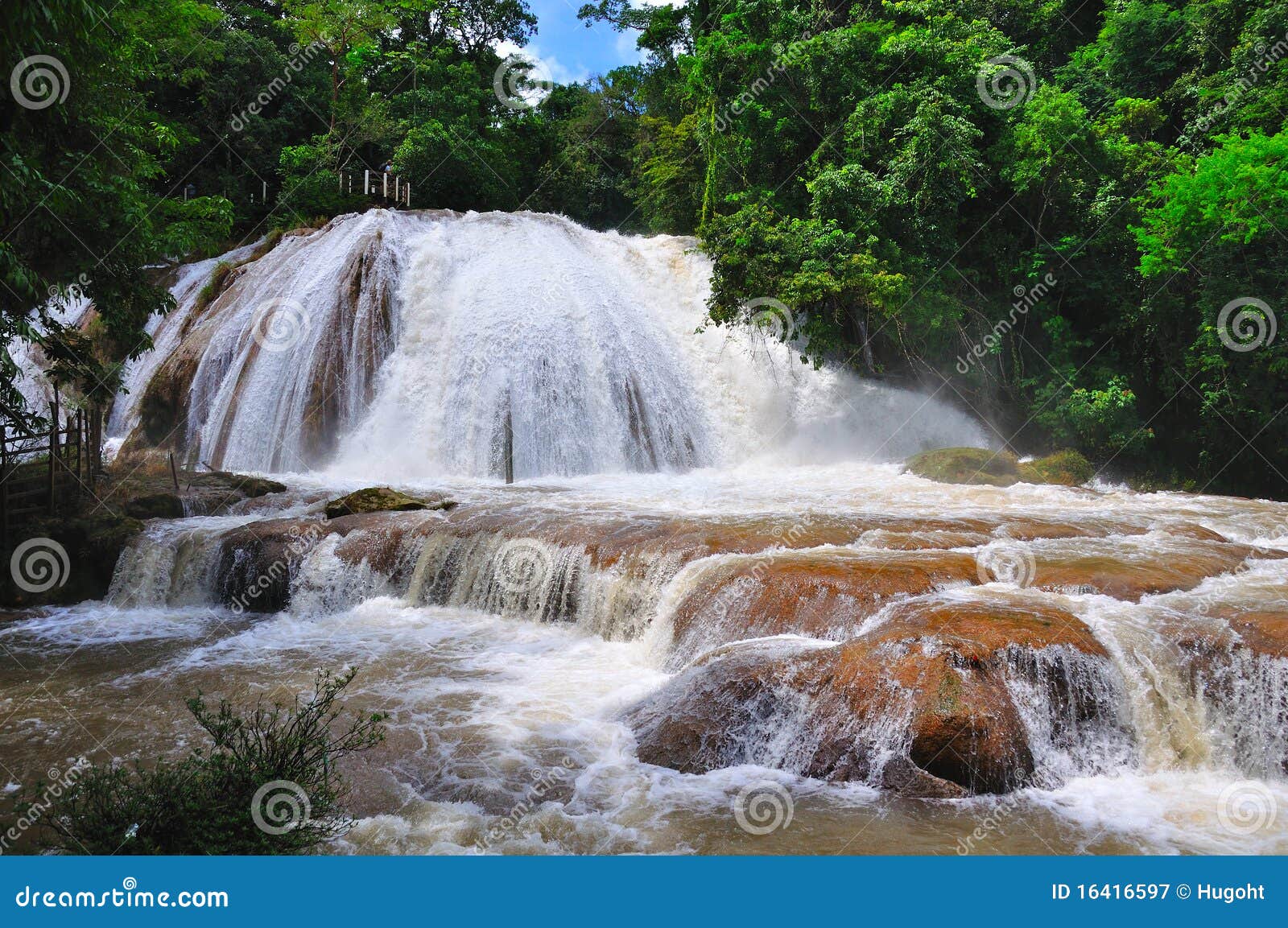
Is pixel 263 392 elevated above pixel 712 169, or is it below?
below

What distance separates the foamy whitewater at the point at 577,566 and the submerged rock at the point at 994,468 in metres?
0.76

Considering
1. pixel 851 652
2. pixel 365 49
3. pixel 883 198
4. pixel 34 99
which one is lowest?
pixel 851 652

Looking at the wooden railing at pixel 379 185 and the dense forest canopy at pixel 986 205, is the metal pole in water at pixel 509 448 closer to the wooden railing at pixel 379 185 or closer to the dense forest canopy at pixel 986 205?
the dense forest canopy at pixel 986 205

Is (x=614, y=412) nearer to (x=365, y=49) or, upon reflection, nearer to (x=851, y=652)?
(x=851, y=652)

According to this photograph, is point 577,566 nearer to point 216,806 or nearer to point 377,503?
point 377,503

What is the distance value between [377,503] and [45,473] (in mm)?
5021

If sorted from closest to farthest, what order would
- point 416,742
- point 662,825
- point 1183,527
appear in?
point 662,825 < point 416,742 < point 1183,527

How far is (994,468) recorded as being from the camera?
15742 millimetres

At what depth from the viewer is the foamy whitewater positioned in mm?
5512

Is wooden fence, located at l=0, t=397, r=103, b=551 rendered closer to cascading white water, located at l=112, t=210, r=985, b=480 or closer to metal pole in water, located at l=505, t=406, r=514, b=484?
cascading white water, located at l=112, t=210, r=985, b=480

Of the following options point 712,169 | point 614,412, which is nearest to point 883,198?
point 712,169

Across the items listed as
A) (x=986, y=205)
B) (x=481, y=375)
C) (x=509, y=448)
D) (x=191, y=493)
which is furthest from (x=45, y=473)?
(x=986, y=205)

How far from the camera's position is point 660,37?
31297mm

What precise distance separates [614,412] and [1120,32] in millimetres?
17327
